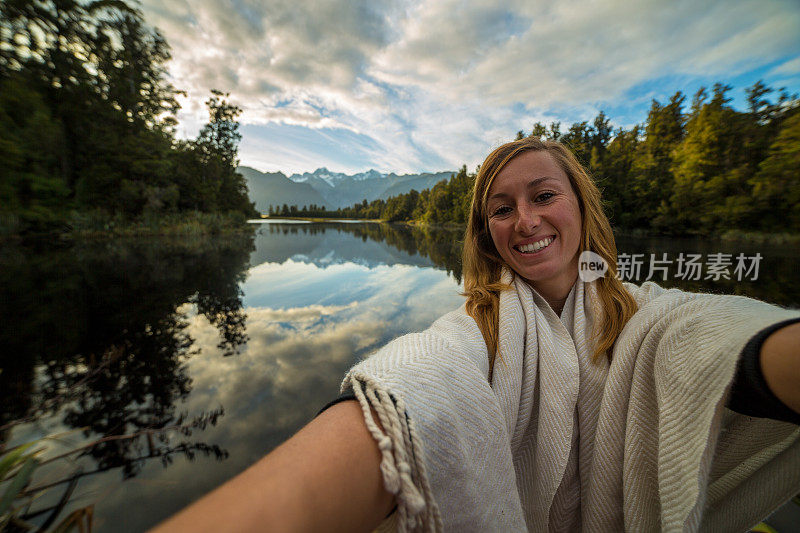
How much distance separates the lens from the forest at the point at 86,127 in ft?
49.2

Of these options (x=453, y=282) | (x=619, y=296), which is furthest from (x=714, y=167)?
(x=619, y=296)

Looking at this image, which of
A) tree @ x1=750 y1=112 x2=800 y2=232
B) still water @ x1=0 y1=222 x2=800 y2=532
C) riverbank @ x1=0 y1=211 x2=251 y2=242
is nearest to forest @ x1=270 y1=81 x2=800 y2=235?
tree @ x1=750 y1=112 x2=800 y2=232

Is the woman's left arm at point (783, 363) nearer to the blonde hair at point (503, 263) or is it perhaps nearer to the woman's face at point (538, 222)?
the blonde hair at point (503, 263)

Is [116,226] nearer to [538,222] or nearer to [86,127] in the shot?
[86,127]

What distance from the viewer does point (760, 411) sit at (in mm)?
897

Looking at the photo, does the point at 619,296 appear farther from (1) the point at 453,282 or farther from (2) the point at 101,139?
(2) the point at 101,139

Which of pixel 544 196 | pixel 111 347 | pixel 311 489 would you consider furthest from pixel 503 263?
pixel 111 347

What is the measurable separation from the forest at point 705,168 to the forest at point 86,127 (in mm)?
23873

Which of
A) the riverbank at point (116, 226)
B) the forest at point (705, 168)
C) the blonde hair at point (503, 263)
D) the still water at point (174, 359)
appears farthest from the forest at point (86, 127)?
the forest at point (705, 168)

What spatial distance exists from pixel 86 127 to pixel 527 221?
3511 cm

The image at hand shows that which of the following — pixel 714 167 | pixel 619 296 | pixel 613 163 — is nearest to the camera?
pixel 619 296

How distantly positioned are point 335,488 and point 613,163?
45.0 m

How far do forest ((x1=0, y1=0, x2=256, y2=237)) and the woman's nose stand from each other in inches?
833

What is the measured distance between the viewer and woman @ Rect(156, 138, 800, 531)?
2.37 feet
